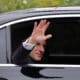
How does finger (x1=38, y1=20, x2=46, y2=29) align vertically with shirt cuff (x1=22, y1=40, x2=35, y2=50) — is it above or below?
above

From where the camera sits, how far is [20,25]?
4273 millimetres

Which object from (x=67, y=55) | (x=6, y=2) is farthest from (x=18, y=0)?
(x=67, y=55)

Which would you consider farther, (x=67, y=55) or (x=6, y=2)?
(x=6, y=2)

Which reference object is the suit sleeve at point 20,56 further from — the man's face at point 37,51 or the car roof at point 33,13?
the car roof at point 33,13

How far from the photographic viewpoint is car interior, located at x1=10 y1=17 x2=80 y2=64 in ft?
14.0

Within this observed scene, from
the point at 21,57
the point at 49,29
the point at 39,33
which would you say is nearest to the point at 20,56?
the point at 21,57

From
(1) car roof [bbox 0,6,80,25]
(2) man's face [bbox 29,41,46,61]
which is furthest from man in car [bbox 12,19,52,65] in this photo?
(1) car roof [bbox 0,6,80,25]

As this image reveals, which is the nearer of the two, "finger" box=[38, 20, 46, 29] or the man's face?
"finger" box=[38, 20, 46, 29]

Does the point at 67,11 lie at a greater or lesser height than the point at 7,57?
greater

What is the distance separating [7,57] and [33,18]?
46 centimetres

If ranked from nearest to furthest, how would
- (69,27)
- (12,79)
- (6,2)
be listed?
1. (12,79)
2. (69,27)
3. (6,2)

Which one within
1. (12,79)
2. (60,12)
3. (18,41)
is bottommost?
(12,79)

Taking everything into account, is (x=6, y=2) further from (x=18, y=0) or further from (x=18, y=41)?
(x=18, y=41)

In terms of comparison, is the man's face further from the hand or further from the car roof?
the car roof
